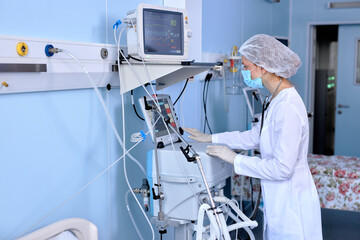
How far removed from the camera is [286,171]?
70.8 inches

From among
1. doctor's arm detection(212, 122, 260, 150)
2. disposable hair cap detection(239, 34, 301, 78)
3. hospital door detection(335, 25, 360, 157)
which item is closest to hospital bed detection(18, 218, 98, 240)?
doctor's arm detection(212, 122, 260, 150)

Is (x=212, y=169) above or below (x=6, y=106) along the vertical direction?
below

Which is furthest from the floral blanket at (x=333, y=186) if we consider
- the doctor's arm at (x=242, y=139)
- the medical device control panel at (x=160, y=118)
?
the medical device control panel at (x=160, y=118)

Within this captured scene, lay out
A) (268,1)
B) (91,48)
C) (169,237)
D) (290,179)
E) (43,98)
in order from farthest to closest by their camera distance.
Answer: (268,1) → (169,237) → (290,179) → (91,48) → (43,98)

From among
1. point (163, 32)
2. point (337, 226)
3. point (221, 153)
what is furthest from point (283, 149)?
point (337, 226)

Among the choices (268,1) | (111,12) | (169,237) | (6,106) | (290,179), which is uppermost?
(268,1)

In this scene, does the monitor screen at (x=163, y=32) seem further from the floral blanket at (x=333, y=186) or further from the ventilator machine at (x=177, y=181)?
the floral blanket at (x=333, y=186)

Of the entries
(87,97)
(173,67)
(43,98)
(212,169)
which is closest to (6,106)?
(43,98)

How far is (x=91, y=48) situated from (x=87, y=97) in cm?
22

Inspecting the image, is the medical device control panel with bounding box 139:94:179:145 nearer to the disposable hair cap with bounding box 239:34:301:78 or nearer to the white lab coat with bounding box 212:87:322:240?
the white lab coat with bounding box 212:87:322:240

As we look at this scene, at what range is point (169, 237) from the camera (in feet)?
8.60

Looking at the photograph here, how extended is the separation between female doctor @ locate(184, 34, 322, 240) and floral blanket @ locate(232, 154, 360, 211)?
4.11 ft

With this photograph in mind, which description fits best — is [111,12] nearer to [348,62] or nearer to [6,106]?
[6,106]

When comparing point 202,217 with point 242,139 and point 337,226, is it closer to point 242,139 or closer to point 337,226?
point 242,139
